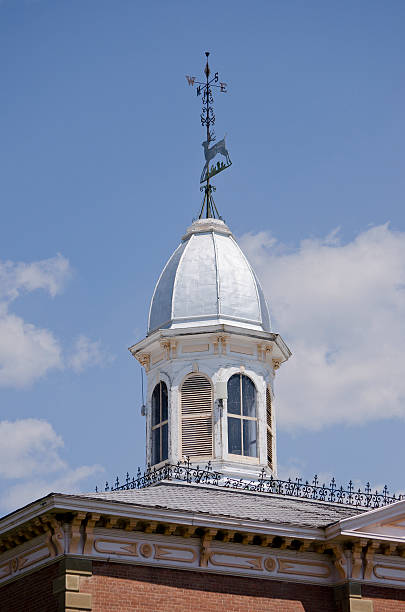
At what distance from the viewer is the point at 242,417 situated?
3456cm

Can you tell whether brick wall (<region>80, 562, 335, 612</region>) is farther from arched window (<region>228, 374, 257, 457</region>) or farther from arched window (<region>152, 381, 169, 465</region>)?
arched window (<region>152, 381, 169, 465</region>)

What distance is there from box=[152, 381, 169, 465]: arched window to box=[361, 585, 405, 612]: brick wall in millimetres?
8782

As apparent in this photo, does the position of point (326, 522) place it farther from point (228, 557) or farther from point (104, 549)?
point (104, 549)

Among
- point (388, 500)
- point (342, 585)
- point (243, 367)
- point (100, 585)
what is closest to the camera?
point (100, 585)

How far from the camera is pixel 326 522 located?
27844mm

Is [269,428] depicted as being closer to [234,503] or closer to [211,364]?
[211,364]

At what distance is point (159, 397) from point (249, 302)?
3727 millimetres

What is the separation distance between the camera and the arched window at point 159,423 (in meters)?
34.8

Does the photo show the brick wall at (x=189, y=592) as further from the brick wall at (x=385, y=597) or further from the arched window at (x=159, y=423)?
the arched window at (x=159, y=423)

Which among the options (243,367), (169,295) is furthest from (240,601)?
(169,295)

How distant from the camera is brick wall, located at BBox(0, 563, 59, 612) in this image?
82.1 feet

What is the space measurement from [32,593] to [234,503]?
17.6 feet

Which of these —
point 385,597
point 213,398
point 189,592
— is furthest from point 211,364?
point 189,592

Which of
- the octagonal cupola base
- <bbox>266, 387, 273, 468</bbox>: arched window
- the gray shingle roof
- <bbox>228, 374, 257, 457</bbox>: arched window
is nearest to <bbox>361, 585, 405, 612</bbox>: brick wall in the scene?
the gray shingle roof
